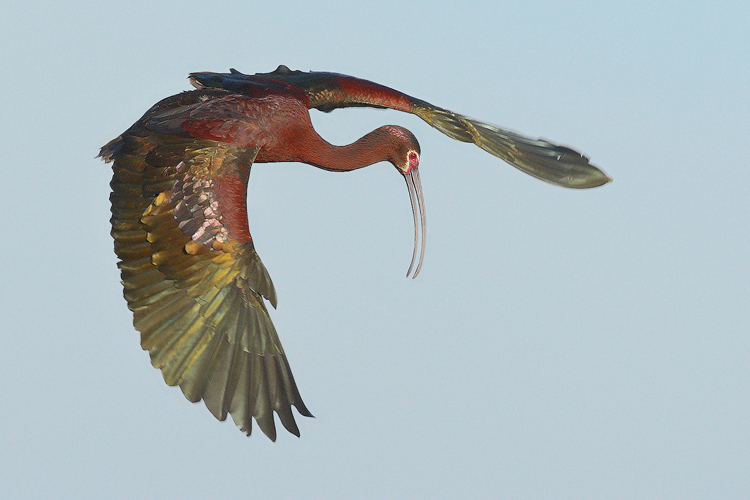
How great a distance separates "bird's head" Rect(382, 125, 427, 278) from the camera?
8.66 meters

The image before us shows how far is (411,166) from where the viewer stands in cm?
873

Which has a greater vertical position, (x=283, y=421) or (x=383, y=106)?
(x=383, y=106)

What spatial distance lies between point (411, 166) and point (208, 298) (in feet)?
8.80

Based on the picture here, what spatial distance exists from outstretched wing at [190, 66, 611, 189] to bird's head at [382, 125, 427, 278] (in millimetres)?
315

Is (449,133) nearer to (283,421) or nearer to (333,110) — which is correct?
(333,110)

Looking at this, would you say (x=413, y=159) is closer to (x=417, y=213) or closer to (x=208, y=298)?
(x=417, y=213)

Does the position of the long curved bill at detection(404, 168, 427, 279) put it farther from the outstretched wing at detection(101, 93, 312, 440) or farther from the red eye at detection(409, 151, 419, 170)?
the outstretched wing at detection(101, 93, 312, 440)

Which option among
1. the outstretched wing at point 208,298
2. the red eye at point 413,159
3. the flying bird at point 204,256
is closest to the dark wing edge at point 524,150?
the red eye at point 413,159

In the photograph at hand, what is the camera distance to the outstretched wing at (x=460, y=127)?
28.4 ft

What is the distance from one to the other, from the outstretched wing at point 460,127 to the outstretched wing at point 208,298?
1951mm

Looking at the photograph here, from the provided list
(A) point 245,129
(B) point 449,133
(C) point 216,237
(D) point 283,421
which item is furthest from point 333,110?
(D) point 283,421

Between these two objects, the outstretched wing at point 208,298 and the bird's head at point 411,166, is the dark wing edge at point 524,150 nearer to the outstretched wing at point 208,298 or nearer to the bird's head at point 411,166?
→ the bird's head at point 411,166

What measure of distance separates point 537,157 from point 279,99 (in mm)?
2388

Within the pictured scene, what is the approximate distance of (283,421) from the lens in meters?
6.64
